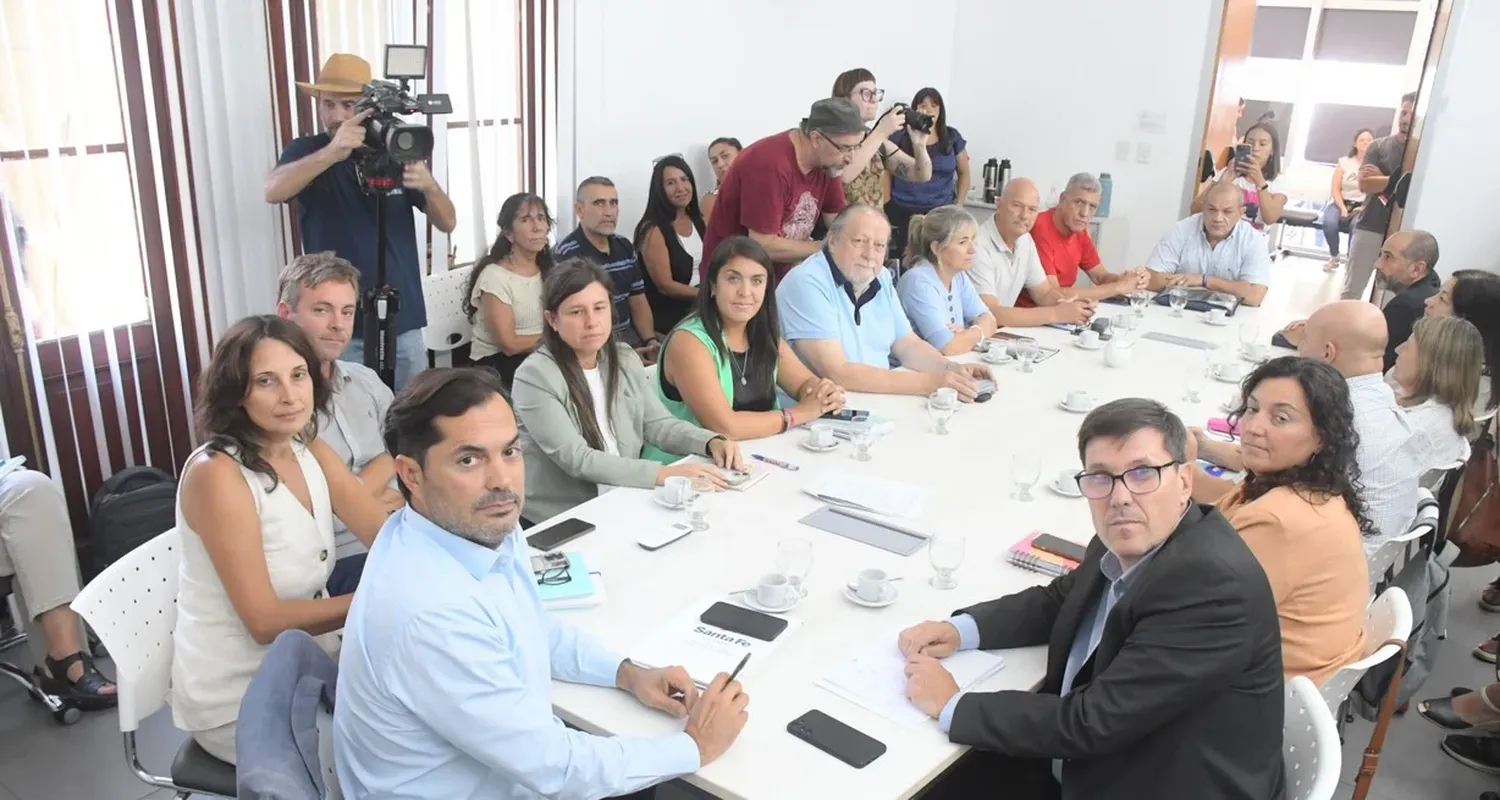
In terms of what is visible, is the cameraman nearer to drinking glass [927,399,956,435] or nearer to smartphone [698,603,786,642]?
drinking glass [927,399,956,435]

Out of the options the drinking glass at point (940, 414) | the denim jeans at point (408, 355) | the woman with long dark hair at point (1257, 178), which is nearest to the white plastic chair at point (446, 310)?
the denim jeans at point (408, 355)

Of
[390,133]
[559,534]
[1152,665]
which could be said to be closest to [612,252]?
[390,133]

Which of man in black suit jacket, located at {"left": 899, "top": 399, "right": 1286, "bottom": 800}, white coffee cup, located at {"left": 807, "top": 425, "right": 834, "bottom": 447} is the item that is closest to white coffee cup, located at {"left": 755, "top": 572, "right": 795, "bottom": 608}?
man in black suit jacket, located at {"left": 899, "top": 399, "right": 1286, "bottom": 800}

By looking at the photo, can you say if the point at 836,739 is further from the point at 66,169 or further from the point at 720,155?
the point at 720,155

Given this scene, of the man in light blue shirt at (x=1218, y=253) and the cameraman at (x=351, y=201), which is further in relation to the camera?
the man in light blue shirt at (x=1218, y=253)

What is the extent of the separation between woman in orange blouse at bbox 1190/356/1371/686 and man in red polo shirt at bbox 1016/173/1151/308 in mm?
3024

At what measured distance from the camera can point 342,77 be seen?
3729mm

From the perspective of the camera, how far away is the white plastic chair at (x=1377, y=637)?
1927 millimetres

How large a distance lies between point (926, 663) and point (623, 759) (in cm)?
57

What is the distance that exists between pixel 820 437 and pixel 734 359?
0.42m

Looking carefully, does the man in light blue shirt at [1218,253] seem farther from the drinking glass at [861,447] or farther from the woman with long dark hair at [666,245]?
the drinking glass at [861,447]

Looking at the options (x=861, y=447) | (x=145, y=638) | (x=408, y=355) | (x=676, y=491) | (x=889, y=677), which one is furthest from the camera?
(x=408, y=355)

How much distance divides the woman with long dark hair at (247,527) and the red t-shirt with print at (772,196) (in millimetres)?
2224

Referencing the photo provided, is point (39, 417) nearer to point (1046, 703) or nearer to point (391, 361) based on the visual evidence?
point (391, 361)
